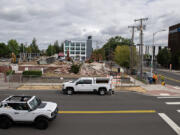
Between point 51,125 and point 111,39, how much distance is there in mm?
108951

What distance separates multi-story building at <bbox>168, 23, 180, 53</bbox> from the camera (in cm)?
6203

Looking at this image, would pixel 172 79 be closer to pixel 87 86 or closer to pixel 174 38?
pixel 87 86

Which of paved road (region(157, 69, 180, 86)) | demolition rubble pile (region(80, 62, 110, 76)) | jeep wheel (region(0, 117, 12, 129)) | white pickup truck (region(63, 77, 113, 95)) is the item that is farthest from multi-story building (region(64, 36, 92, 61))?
jeep wheel (region(0, 117, 12, 129))

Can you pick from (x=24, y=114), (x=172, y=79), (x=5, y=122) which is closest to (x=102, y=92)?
(x=24, y=114)

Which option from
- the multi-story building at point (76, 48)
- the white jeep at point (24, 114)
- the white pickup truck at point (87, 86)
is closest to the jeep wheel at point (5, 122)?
the white jeep at point (24, 114)

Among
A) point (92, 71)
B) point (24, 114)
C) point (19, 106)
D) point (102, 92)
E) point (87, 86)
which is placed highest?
point (92, 71)

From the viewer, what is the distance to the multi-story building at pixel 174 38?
204 ft

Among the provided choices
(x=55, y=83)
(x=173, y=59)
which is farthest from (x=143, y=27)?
(x=173, y=59)

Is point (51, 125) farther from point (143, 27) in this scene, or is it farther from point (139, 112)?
point (143, 27)

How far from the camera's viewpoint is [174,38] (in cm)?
6525

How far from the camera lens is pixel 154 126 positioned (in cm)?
891

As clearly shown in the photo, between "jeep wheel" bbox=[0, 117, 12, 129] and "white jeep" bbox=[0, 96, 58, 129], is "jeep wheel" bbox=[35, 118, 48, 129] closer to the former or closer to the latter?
Result: "white jeep" bbox=[0, 96, 58, 129]

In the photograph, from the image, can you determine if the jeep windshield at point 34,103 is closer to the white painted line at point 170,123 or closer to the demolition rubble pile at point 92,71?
the white painted line at point 170,123

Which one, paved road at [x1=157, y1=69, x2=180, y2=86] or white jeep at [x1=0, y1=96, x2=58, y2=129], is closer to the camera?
white jeep at [x1=0, y1=96, x2=58, y2=129]
